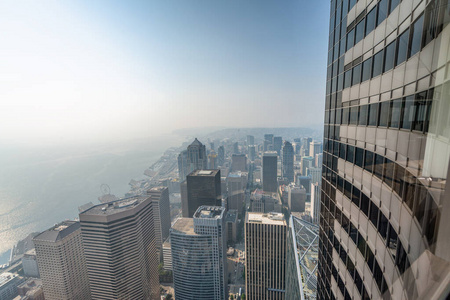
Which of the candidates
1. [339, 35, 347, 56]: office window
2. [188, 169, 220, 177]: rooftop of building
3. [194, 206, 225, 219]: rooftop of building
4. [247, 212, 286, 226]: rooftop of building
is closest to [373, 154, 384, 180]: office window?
[339, 35, 347, 56]: office window

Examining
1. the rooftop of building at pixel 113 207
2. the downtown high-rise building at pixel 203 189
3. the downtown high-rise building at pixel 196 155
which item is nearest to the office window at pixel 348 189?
the rooftop of building at pixel 113 207

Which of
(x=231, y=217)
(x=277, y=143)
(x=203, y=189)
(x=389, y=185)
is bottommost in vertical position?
(x=231, y=217)

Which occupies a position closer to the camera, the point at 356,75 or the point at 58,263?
the point at 356,75

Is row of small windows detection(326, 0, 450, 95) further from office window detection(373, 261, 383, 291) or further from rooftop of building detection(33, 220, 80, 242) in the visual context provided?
rooftop of building detection(33, 220, 80, 242)

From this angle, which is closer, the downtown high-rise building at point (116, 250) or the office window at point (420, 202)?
the office window at point (420, 202)

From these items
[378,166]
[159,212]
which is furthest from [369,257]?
[159,212]

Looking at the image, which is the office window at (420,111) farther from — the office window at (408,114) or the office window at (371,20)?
the office window at (371,20)

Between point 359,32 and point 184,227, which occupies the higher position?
point 359,32

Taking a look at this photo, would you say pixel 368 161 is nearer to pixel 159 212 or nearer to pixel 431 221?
pixel 431 221
